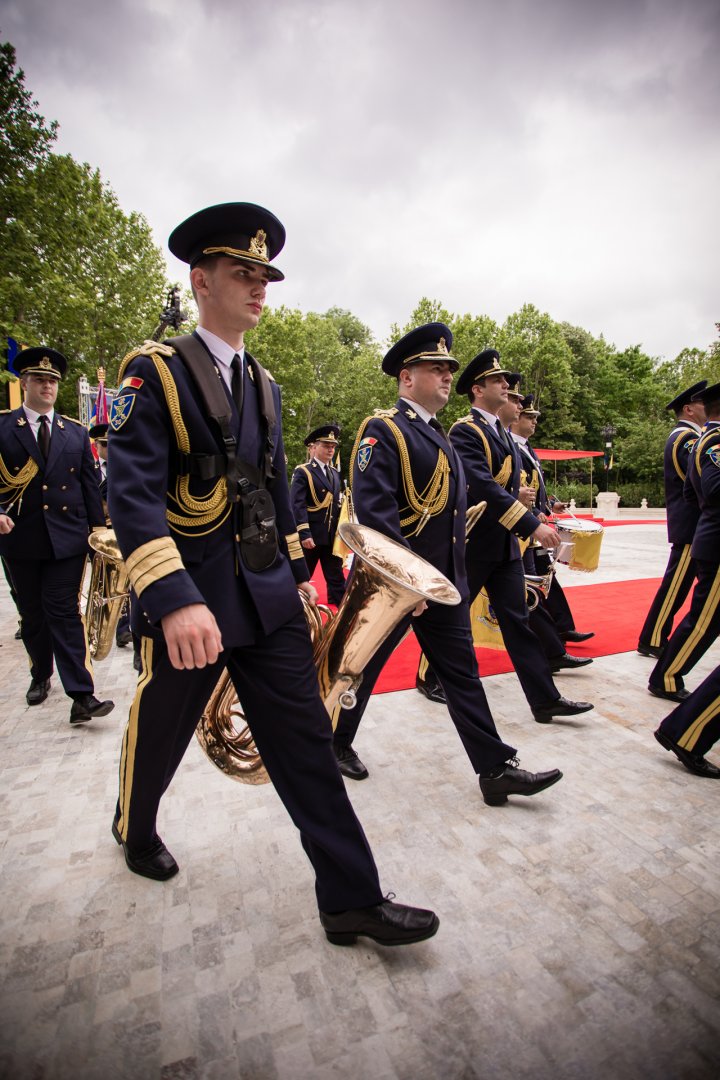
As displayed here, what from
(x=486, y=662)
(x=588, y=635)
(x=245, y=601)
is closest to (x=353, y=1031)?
(x=245, y=601)

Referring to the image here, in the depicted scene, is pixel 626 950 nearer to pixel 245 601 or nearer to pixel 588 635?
pixel 245 601

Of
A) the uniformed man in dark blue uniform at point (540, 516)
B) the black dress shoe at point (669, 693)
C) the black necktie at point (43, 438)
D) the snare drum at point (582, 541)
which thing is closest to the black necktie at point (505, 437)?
the uniformed man in dark blue uniform at point (540, 516)

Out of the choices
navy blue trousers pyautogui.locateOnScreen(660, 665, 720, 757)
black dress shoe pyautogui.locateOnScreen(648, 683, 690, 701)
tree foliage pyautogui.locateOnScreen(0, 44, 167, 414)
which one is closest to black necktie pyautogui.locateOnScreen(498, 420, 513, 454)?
navy blue trousers pyautogui.locateOnScreen(660, 665, 720, 757)

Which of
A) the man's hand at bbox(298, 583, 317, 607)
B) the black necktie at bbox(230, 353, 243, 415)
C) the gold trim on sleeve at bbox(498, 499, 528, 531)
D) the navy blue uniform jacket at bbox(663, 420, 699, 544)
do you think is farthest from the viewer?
the navy blue uniform jacket at bbox(663, 420, 699, 544)

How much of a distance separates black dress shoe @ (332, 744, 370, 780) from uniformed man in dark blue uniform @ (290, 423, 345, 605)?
14.5ft

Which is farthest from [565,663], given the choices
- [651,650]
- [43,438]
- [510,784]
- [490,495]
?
[43,438]

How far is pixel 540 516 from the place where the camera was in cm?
506

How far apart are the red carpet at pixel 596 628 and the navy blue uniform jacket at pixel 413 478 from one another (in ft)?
5.95

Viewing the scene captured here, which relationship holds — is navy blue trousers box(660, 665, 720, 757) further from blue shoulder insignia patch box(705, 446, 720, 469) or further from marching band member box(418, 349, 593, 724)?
blue shoulder insignia patch box(705, 446, 720, 469)

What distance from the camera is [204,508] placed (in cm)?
193

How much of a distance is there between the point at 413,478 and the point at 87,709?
107 inches

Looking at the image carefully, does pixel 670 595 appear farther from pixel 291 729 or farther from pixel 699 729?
pixel 291 729

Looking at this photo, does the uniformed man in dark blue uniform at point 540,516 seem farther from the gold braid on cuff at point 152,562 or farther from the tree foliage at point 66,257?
the tree foliage at point 66,257

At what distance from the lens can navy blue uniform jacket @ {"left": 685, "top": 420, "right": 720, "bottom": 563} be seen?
380cm
